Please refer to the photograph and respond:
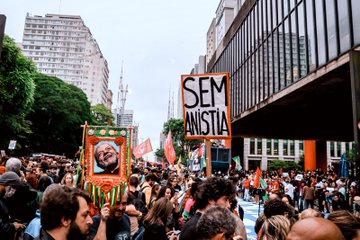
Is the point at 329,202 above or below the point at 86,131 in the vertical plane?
below

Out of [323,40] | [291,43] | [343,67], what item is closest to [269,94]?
[291,43]

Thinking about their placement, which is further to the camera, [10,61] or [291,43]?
[10,61]

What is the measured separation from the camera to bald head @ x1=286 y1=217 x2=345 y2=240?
170cm

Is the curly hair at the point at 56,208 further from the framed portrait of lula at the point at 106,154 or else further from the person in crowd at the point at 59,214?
the framed portrait of lula at the point at 106,154

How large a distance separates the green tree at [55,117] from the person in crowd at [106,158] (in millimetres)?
43991

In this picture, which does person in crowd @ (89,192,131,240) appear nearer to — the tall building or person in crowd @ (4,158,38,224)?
person in crowd @ (4,158,38,224)

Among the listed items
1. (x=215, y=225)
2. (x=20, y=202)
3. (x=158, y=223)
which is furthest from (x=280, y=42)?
(x=215, y=225)

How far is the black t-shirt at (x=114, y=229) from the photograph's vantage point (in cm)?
370

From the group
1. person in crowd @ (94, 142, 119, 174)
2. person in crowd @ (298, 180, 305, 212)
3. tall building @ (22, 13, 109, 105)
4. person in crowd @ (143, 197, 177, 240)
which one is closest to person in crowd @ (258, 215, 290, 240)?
person in crowd @ (143, 197, 177, 240)

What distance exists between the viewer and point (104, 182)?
466 cm

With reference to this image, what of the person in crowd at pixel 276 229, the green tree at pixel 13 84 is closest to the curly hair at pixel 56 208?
the person in crowd at pixel 276 229

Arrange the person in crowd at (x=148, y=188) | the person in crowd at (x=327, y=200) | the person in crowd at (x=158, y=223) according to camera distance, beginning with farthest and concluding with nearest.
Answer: the person in crowd at (x=327, y=200), the person in crowd at (x=148, y=188), the person in crowd at (x=158, y=223)

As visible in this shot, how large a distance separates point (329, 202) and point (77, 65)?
114m

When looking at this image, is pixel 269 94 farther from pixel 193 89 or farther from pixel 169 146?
pixel 193 89
